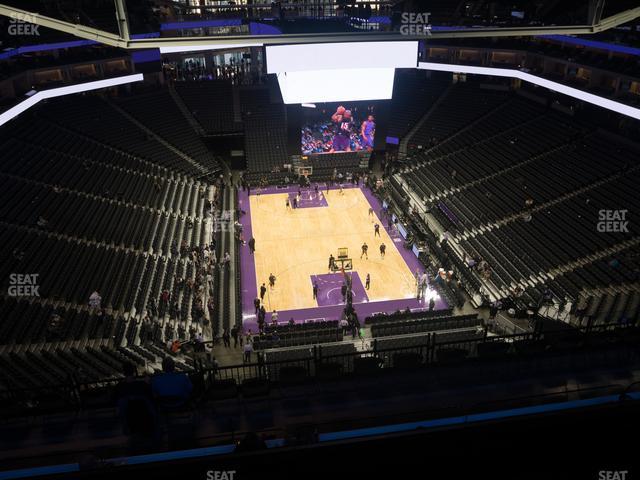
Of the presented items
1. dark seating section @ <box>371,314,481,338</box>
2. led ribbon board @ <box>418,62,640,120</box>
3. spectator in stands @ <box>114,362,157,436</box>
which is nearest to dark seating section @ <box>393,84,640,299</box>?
led ribbon board @ <box>418,62,640,120</box>

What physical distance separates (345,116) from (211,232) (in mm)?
15620

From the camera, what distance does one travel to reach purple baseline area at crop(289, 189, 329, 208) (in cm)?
3200

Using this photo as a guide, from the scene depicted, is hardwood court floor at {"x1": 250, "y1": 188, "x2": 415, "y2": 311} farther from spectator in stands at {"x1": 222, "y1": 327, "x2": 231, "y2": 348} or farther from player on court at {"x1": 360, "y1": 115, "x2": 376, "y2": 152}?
player on court at {"x1": 360, "y1": 115, "x2": 376, "y2": 152}

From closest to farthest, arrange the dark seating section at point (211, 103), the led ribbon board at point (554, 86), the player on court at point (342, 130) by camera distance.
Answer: the led ribbon board at point (554, 86), the player on court at point (342, 130), the dark seating section at point (211, 103)

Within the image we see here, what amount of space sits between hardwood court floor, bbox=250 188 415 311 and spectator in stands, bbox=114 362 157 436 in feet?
49.4

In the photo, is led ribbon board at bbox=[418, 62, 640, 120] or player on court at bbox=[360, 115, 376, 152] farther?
player on court at bbox=[360, 115, 376, 152]

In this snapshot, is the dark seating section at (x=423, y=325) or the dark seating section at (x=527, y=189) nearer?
the dark seating section at (x=423, y=325)

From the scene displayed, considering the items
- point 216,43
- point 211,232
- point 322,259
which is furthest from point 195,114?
point 216,43

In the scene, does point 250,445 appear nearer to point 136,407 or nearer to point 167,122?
point 136,407

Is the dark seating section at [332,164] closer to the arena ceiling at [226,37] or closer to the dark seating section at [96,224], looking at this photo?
the dark seating section at [96,224]

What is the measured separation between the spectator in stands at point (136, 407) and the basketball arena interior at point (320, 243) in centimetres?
4

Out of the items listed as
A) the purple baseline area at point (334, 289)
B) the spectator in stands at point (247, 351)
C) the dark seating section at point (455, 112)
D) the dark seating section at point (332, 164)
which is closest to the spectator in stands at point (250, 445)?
the spectator in stands at point (247, 351)

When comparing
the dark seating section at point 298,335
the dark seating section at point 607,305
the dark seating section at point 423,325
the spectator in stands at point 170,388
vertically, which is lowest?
the dark seating section at point 298,335

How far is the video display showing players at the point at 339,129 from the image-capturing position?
1475 inches
